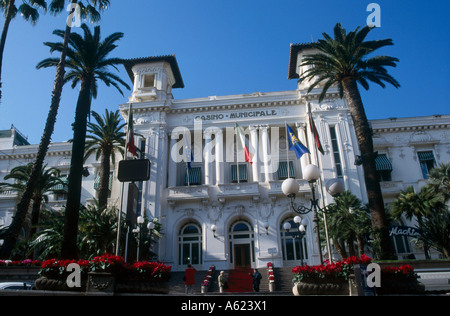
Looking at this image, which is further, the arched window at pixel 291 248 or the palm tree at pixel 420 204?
the arched window at pixel 291 248

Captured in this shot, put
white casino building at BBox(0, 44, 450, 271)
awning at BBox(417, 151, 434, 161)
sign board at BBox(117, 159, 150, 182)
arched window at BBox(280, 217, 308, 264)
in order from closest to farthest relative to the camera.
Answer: sign board at BBox(117, 159, 150, 182)
arched window at BBox(280, 217, 308, 264)
white casino building at BBox(0, 44, 450, 271)
awning at BBox(417, 151, 434, 161)

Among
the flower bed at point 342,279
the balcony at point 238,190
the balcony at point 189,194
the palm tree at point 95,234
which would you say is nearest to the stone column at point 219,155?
the balcony at point 238,190

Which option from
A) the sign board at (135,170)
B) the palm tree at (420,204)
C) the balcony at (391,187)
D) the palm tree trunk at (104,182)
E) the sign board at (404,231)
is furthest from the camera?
the balcony at (391,187)

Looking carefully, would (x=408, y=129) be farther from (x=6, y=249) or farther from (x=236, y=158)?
(x=6, y=249)

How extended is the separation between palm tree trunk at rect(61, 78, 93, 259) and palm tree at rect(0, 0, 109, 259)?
4.67 ft

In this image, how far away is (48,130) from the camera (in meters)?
20.2

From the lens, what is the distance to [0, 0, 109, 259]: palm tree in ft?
59.6

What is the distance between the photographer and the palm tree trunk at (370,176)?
60.6 feet

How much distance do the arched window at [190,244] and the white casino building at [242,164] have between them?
0.29 ft

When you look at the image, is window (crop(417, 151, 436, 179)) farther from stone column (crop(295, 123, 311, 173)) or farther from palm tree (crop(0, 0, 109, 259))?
palm tree (crop(0, 0, 109, 259))

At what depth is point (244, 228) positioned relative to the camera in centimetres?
3061

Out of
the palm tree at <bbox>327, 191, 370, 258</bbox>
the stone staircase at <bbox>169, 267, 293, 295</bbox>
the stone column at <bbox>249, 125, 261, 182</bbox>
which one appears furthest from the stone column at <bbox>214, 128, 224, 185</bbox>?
the palm tree at <bbox>327, 191, 370, 258</bbox>

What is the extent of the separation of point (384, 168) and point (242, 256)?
15708mm

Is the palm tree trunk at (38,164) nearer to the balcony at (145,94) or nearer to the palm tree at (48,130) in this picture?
the palm tree at (48,130)
